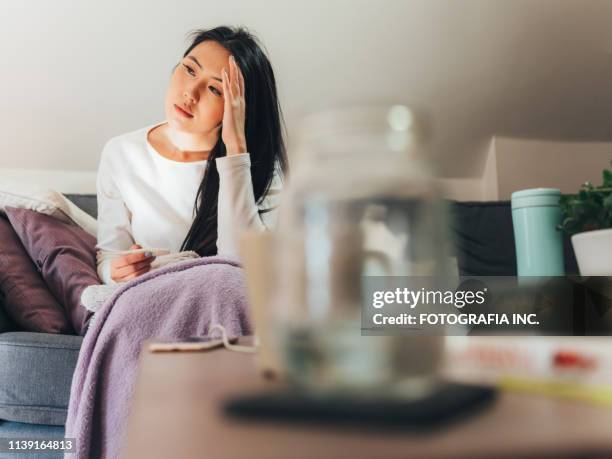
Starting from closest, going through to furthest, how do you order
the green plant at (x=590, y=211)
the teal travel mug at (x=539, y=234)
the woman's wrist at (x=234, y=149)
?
the green plant at (x=590, y=211) → the teal travel mug at (x=539, y=234) → the woman's wrist at (x=234, y=149)

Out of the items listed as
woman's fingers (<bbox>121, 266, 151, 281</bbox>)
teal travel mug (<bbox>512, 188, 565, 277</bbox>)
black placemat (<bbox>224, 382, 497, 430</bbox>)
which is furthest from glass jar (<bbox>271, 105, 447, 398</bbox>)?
woman's fingers (<bbox>121, 266, 151, 281</bbox>)

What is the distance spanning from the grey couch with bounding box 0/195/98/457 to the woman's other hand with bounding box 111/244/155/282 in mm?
359

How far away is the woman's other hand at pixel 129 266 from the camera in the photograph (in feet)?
5.33

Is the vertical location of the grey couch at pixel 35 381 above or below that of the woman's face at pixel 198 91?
below

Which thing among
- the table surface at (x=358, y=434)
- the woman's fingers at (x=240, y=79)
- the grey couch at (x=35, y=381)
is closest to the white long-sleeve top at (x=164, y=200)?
the woman's fingers at (x=240, y=79)

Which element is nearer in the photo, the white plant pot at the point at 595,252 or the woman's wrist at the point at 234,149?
the white plant pot at the point at 595,252

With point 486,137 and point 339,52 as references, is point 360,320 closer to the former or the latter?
point 339,52

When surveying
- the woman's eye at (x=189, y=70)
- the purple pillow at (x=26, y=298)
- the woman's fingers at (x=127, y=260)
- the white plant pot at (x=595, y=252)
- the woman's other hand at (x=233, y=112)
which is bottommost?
the white plant pot at (x=595, y=252)

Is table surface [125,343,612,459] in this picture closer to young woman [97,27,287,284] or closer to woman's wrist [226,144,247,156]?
young woman [97,27,287,284]

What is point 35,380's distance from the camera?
1271mm

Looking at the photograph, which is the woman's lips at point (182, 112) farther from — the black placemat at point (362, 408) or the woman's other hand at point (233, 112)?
the black placemat at point (362, 408)

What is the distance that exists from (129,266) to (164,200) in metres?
0.30

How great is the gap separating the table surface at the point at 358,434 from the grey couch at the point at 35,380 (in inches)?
42.2

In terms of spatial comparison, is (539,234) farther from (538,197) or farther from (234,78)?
(234,78)
